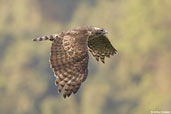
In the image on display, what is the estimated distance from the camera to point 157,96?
65.2 meters

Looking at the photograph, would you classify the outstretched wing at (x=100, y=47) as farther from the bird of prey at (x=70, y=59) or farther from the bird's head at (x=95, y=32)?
the bird of prey at (x=70, y=59)

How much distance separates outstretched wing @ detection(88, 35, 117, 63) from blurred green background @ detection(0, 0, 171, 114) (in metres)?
42.7

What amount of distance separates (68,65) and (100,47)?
3.49 m

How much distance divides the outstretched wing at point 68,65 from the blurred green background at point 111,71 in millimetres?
46079

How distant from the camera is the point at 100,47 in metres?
18.0

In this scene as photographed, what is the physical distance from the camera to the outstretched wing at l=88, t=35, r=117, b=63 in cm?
1783

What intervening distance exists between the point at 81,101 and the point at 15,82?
7.13 metres

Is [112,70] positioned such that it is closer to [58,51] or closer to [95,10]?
[95,10]

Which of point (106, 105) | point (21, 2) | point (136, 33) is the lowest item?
point (106, 105)

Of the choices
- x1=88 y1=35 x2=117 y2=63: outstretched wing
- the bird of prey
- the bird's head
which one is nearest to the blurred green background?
x1=88 y1=35 x2=117 y2=63: outstretched wing

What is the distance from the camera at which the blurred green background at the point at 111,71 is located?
6606 centimetres

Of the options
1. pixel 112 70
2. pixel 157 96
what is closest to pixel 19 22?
pixel 112 70

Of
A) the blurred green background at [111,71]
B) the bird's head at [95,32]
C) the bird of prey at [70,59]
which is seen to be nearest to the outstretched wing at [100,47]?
the bird's head at [95,32]

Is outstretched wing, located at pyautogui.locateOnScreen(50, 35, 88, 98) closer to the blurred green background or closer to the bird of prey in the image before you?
the bird of prey
